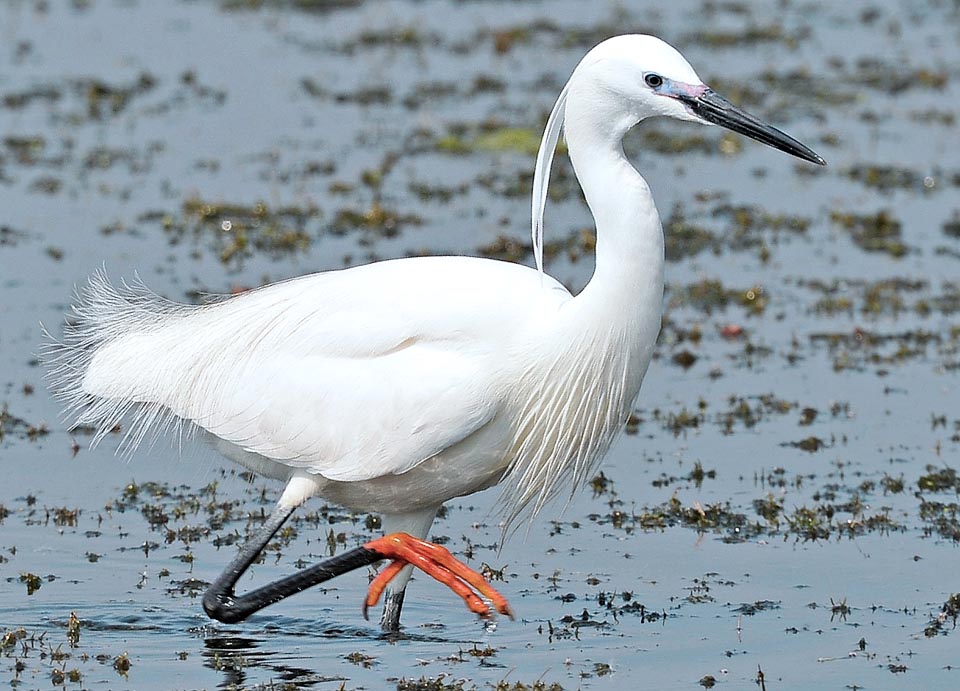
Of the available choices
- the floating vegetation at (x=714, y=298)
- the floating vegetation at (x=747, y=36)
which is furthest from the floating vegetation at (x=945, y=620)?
the floating vegetation at (x=747, y=36)

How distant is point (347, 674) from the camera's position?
6695 mm

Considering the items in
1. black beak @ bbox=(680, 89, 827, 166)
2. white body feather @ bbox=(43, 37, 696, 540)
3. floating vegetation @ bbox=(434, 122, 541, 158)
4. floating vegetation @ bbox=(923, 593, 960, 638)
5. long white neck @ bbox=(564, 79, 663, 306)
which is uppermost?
floating vegetation @ bbox=(434, 122, 541, 158)

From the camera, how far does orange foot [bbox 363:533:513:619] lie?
6387 millimetres

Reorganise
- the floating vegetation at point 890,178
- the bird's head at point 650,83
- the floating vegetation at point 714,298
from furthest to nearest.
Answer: the floating vegetation at point 890,178 < the floating vegetation at point 714,298 < the bird's head at point 650,83

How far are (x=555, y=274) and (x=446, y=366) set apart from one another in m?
5.47

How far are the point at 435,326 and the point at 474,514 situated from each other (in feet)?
7.33

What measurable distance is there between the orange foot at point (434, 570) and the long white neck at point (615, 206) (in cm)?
108

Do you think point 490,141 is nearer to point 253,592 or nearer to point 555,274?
point 555,274

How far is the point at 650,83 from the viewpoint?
20.4 ft

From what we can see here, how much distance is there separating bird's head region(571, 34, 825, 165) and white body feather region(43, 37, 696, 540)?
1cm

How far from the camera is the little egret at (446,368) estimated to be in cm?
628

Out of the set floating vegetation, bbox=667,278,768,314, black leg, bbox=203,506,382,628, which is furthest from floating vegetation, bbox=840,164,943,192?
black leg, bbox=203,506,382,628

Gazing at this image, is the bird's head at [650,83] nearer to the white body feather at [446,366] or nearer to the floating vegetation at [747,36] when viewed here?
the white body feather at [446,366]

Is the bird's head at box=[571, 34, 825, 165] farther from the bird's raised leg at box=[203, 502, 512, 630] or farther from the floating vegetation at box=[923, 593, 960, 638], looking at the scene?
the floating vegetation at box=[923, 593, 960, 638]
